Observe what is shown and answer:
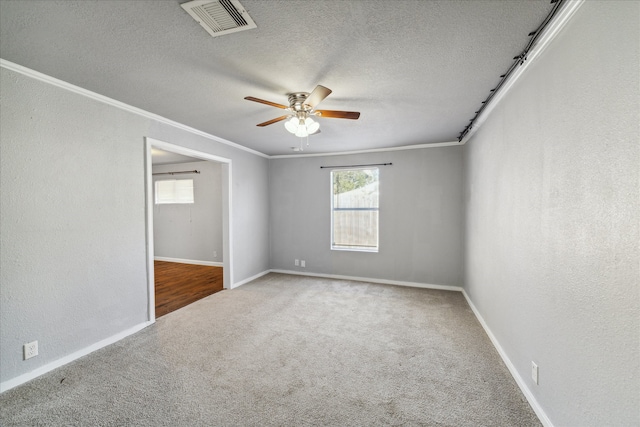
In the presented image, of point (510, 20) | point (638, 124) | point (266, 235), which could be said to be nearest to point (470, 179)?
point (510, 20)

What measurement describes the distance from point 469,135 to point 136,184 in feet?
14.0

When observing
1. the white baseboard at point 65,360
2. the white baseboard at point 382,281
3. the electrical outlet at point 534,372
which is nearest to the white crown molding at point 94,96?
the white baseboard at point 65,360

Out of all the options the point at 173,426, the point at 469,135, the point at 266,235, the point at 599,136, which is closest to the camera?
the point at 599,136

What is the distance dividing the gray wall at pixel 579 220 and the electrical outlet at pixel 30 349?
12.0 ft

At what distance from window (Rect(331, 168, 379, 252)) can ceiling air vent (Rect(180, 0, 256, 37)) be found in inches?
143

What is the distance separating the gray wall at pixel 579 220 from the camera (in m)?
1.04

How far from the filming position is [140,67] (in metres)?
2.02

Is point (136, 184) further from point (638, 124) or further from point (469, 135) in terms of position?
point (469, 135)

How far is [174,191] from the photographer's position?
261 inches

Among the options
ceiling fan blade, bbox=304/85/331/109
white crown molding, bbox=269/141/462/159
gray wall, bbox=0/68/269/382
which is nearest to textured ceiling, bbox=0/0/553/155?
ceiling fan blade, bbox=304/85/331/109

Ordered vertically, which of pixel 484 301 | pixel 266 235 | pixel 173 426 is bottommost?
pixel 173 426

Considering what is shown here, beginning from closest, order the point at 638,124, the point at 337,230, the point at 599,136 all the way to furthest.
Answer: the point at 638,124
the point at 599,136
the point at 337,230

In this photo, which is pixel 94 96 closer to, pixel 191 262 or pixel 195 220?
pixel 195 220

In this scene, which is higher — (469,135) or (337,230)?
(469,135)
